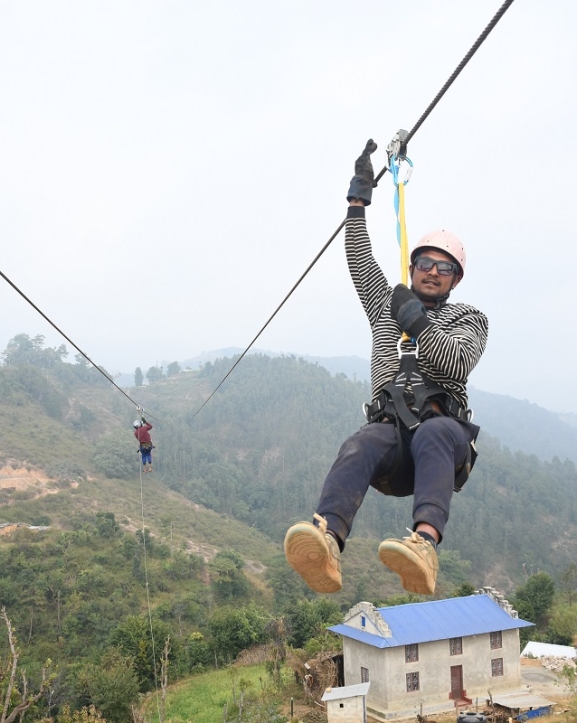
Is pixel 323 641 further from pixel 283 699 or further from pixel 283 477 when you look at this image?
pixel 283 477

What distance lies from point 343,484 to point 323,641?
21.3 meters

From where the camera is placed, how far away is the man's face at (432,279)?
11.2 feet

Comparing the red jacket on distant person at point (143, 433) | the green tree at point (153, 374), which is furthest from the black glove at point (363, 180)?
the green tree at point (153, 374)

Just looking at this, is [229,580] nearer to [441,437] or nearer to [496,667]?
[496,667]

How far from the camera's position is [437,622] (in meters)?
19.3

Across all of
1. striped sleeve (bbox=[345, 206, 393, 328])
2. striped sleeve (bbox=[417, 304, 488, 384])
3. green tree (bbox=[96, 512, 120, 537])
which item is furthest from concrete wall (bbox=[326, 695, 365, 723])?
green tree (bbox=[96, 512, 120, 537])

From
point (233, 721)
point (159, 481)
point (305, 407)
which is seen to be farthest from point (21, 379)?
point (233, 721)

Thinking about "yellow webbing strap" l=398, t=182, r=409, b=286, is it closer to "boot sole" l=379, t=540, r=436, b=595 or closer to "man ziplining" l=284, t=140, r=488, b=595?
"man ziplining" l=284, t=140, r=488, b=595

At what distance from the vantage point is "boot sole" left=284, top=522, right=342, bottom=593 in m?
2.47

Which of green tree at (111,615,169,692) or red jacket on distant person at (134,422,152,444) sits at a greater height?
red jacket on distant person at (134,422,152,444)

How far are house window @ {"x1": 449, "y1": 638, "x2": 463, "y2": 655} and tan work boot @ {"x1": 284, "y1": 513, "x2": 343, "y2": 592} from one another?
18.1m

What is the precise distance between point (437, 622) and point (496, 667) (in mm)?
2232

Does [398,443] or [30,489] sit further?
[30,489]

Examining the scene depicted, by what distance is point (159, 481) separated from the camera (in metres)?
63.7
